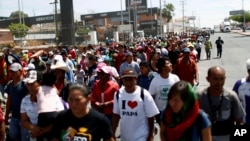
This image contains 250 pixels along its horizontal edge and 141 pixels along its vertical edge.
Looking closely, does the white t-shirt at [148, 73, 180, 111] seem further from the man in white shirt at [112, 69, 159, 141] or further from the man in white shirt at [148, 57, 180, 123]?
the man in white shirt at [112, 69, 159, 141]

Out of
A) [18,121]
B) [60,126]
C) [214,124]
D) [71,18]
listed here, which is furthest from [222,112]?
[71,18]

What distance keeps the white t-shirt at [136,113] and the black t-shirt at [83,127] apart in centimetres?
111

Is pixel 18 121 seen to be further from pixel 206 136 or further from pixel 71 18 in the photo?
pixel 71 18

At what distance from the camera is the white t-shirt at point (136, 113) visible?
15.2ft

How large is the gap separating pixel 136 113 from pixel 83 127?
4.21ft

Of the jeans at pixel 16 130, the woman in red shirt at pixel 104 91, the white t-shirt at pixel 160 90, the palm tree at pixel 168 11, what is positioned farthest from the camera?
the palm tree at pixel 168 11

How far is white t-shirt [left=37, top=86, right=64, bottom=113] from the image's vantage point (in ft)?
13.7

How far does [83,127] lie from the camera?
136 inches

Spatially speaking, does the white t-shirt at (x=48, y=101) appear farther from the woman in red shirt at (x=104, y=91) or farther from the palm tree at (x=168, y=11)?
the palm tree at (x=168, y=11)

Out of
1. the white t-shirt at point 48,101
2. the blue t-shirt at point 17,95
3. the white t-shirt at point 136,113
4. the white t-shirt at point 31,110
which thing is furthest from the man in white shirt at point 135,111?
the blue t-shirt at point 17,95

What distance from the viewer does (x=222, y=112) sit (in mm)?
4203

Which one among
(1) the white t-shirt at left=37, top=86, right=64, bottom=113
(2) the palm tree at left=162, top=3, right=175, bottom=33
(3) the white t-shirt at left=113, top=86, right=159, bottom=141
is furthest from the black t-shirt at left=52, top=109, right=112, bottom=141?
(2) the palm tree at left=162, top=3, right=175, bottom=33

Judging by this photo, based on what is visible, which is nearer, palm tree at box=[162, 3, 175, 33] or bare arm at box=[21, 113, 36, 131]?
bare arm at box=[21, 113, 36, 131]

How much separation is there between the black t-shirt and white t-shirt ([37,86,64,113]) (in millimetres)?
620
